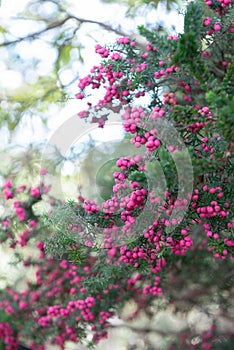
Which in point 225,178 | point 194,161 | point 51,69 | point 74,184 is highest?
point 51,69

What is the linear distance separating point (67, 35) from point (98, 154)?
1.84 ft

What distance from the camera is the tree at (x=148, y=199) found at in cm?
69

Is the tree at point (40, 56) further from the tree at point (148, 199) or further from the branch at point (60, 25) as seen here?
the tree at point (148, 199)

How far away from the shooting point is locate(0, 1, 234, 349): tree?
2.28 ft

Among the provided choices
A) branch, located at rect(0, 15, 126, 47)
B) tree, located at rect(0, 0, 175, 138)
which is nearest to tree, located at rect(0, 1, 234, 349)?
tree, located at rect(0, 0, 175, 138)

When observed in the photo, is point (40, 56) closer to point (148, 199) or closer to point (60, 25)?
point (60, 25)

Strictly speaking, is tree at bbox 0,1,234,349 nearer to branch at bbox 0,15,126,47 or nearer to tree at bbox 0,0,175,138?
tree at bbox 0,0,175,138

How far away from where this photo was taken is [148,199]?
84 centimetres

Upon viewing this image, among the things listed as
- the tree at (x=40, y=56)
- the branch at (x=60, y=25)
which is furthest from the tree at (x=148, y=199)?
the branch at (x=60, y=25)

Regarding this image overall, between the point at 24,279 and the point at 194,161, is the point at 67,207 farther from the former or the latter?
the point at 24,279

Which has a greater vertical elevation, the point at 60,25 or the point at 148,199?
the point at 60,25

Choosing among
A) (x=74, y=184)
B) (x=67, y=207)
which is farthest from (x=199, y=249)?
(x=67, y=207)

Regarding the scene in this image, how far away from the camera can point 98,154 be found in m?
1.28

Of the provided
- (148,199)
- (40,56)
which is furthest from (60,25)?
(148,199)
